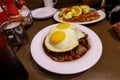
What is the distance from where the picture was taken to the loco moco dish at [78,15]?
1016 millimetres

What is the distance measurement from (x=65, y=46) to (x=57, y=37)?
0.06 metres

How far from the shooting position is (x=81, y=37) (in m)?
0.77

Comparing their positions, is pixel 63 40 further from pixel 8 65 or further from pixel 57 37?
pixel 8 65

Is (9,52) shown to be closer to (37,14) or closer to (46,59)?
(46,59)

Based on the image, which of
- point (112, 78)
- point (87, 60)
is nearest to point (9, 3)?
point (87, 60)

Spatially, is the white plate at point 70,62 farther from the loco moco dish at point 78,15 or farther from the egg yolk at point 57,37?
the loco moco dish at point 78,15

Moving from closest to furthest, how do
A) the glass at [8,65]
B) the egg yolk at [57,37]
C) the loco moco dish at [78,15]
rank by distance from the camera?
the glass at [8,65] → the egg yolk at [57,37] → the loco moco dish at [78,15]

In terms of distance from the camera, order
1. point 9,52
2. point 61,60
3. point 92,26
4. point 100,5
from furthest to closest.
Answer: point 100,5 < point 92,26 < point 61,60 < point 9,52

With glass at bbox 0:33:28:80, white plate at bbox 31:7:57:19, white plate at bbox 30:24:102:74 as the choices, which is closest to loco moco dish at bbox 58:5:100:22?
white plate at bbox 31:7:57:19

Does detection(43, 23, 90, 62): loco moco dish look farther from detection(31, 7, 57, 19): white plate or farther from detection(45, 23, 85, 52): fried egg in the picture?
detection(31, 7, 57, 19): white plate

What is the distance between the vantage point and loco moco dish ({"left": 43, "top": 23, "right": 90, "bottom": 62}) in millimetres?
689

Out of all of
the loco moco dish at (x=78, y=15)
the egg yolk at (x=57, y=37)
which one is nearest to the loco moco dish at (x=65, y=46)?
the egg yolk at (x=57, y=37)

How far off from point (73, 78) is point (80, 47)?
0.55ft

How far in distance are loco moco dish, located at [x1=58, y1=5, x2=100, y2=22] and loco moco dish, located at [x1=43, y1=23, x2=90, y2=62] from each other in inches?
11.2
